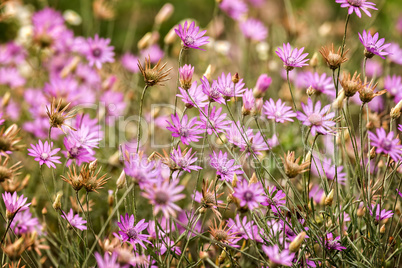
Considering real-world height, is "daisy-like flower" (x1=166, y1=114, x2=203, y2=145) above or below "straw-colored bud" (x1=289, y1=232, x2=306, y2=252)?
above

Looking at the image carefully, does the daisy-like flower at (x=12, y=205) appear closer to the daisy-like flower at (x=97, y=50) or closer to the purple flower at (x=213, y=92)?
the purple flower at (x=213, y=92)

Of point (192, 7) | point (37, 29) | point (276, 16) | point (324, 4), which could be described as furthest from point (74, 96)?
point (324, 4)

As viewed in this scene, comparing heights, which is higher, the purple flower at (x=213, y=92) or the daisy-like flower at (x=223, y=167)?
the purple flower at (x=213, y=92)

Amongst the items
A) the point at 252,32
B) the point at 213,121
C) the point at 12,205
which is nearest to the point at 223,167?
the point at 213,121

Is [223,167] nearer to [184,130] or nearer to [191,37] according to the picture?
[184,130]

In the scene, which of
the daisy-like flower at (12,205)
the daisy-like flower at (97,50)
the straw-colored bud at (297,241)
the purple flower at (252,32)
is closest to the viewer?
the straw-colored bud at (297,241)

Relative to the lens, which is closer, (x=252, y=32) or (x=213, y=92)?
(x=213, y=92)

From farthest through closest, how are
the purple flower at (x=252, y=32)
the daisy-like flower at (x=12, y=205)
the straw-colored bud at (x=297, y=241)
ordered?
the purple flower at (x=252, y=32)
the daisy-like flower at (x=12, y=205)
the straw-colored bud at (x=297, y=241)

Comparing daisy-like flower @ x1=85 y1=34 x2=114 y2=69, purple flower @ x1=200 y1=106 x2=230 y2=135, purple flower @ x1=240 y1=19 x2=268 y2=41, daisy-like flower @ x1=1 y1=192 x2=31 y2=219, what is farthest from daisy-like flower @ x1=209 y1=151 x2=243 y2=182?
purple flower @ x1=240 y1=19 x2=268 y2=41

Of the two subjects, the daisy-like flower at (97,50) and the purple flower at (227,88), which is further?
the daisy-like flower at (97,50)

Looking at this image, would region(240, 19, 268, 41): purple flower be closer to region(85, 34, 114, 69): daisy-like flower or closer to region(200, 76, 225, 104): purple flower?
region(85, 34, 114, 69): daisy-like flower

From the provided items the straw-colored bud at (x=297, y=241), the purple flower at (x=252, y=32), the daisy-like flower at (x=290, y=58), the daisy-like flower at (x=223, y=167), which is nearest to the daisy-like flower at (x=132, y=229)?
the daisy-like flower at (x=223, y=167)

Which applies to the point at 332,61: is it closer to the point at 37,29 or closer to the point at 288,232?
the point at 288,232
